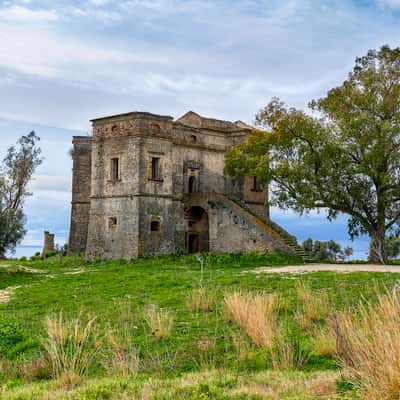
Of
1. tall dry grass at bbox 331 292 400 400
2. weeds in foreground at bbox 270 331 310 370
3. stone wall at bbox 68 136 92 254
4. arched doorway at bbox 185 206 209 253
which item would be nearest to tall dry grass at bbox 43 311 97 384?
weeds in foreground at bbox 270 331 310 370

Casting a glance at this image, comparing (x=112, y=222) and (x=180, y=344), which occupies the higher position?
(x=112, y=222)

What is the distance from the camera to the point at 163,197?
31.4m

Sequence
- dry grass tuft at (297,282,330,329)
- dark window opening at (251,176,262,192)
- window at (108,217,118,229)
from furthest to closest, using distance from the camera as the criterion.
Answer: dark window opening at (251,176,262,192)
window at (108,217,118,229)
dry grass tuft at (297,282,330,329)

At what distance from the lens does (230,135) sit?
3556cm

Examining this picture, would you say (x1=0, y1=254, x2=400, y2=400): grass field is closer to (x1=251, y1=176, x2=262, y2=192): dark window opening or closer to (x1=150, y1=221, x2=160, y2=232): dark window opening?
(x1=150, y1=221, x2=160, y2=232): dark window opening

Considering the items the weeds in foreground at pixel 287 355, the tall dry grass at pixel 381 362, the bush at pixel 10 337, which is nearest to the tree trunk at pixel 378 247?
the bush at pixel 10 337

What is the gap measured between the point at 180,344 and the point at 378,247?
61.4 ft

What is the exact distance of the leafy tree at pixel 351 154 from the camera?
2539 cm

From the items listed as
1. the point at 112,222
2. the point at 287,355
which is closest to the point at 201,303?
the point at 287,355

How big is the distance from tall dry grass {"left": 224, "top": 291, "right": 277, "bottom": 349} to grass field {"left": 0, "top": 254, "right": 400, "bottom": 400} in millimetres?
85

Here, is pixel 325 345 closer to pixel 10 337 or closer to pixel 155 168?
pixel 10 337

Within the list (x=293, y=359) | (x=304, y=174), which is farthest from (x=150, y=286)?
(x=304, y=174)

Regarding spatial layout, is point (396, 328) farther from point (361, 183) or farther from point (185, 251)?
point (185, 251)

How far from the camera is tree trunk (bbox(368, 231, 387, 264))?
2634 centimetres
